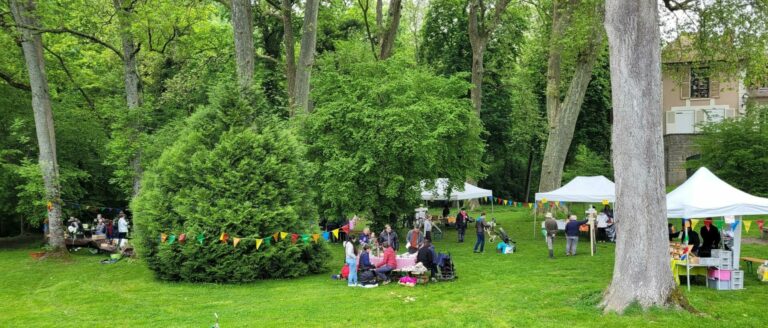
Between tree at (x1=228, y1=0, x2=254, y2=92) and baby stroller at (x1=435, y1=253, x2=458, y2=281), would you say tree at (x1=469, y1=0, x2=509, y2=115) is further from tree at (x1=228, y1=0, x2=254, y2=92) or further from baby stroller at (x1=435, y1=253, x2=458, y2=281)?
baby stroller at (x1=435, y1=253, x2=458, y2=281)

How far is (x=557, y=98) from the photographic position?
2809 cm

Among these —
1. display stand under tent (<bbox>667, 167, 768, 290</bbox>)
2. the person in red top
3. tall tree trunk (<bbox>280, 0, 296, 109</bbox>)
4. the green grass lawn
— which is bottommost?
the green grass lawn

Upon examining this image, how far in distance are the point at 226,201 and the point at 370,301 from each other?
15.3ft

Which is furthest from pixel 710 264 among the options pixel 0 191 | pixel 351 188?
pixel 0 191

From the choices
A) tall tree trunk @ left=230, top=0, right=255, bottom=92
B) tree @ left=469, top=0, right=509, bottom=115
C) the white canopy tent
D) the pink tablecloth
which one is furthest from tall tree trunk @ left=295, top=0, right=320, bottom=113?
tree @ left=469, top=0, right=509, bottom=115

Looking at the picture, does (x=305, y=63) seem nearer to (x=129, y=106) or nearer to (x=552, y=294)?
(x=129, y=106)

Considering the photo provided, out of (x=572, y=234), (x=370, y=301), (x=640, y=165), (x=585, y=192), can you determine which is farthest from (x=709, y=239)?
(x=370, y=301)

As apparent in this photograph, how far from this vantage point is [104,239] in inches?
892

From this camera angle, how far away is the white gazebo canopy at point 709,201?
12812 mm

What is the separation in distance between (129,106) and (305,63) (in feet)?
20.5

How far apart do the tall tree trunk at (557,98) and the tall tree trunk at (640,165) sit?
42.9 feet

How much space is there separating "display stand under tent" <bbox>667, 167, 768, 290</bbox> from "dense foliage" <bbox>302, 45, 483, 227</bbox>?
8.42 m

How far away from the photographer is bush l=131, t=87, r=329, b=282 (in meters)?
14.4

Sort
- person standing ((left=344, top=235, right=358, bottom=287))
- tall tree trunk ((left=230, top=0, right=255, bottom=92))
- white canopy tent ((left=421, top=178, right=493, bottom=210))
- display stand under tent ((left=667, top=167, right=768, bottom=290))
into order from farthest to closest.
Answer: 1. white canopy tent ((left=421, top=178, right=493, bottom=210))
2. tall tree trunk ((left=230, top=0, right=255, bottom=92))
3. person standing ((left=344, top=235, right=358, bottom=287))
4. display stand under tent ((left=667, top=167, right=768, bottom=290))
